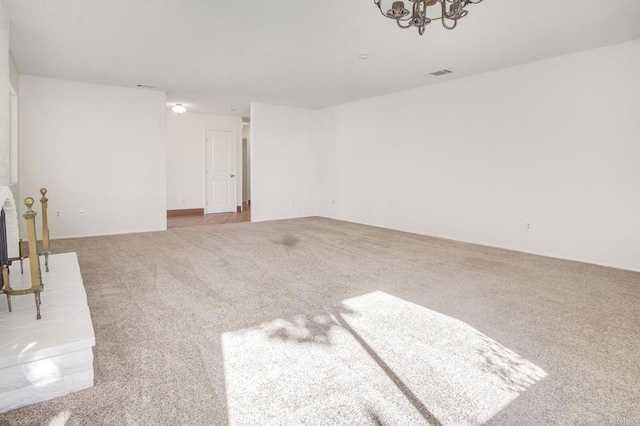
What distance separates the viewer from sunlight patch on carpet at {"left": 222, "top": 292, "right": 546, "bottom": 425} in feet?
5.51

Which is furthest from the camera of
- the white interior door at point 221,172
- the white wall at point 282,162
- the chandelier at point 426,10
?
the white interior door at point 221,172

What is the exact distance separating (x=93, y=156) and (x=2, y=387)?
5283 millimetres

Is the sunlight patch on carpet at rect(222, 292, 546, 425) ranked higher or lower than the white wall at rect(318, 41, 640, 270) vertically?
lower

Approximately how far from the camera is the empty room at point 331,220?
73.3 inches

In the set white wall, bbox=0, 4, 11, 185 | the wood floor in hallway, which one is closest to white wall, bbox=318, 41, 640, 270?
the wood floor in hallway

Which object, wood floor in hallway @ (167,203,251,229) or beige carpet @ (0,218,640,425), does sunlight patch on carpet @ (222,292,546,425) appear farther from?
wood floor in hallway @ (167,203,251,229)

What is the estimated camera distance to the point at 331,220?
8195 mm

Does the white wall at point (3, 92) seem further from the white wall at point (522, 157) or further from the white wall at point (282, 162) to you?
the white wall at point (522, 157)

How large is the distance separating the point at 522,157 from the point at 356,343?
4.07 m

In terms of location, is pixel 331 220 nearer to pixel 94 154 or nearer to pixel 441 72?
pixel 441 72

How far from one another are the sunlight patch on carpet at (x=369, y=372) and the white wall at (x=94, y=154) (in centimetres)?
496

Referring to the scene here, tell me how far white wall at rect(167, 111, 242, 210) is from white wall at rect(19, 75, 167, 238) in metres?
2.24

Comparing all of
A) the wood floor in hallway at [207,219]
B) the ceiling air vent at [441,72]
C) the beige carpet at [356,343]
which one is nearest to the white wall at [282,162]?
the wood floor in hallway at [207,219]

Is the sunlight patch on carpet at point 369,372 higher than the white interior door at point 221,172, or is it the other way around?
the white interior door at point 221,172
